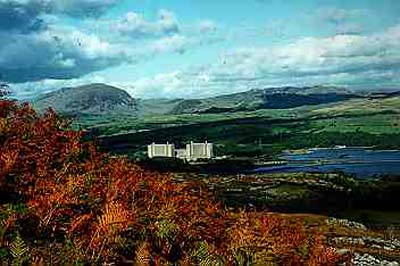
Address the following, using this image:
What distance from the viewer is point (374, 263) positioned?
43.1 meters

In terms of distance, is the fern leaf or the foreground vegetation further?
the foreground vegetation

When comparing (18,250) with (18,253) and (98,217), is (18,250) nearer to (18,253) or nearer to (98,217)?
(18,253)

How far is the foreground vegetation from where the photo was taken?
22.5 m

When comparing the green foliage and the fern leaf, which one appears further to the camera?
the fern leaf

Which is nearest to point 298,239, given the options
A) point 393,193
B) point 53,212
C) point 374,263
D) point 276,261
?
point 276,261

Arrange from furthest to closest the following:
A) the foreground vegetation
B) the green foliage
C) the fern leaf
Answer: the foreground vegetation < the fern leaf < the green foliage

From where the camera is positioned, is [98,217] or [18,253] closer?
[18,253]

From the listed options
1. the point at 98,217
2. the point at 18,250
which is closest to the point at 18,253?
the point at 18,250

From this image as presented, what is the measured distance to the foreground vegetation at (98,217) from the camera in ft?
73.7

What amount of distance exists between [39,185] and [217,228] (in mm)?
6939

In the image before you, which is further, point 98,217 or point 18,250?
point 98,217

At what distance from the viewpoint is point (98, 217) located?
2347 centimetres

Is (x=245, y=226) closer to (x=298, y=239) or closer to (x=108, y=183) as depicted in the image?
(x=298, y=239)

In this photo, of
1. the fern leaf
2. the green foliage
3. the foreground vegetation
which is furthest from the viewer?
the foreground vegetation
